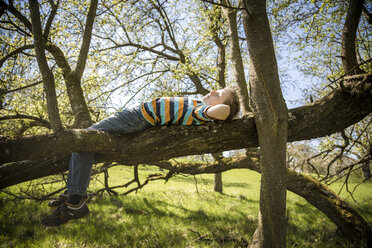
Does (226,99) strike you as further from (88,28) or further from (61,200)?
(61,200)

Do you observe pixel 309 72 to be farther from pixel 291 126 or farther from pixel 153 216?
pixel 153 216

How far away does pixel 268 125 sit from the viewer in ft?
7.37

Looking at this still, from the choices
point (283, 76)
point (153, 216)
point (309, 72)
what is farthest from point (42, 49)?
point (309, 72)

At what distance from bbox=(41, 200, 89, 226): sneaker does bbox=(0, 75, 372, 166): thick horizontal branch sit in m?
0.63

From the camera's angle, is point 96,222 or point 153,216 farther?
point 153,216

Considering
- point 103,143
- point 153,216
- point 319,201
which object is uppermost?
point 103,143

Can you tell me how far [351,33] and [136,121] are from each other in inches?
116

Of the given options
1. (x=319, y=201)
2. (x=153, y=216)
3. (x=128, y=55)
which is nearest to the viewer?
(x=319, y=201)

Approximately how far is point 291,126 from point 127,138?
7.02 feet

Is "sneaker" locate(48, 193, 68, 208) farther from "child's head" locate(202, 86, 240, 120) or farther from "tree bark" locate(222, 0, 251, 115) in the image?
"tree bark" locate(222, 0, 251, 115)

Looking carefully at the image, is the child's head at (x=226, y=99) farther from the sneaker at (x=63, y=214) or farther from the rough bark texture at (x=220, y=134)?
the sneaker at (x=63, y=214)

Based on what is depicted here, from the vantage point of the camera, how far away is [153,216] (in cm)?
545

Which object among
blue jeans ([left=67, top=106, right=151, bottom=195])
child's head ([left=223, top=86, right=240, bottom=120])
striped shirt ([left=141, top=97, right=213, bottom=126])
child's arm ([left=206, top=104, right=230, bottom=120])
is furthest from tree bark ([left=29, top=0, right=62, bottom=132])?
child's head ([left=223, top=86, right=240, bottom=120])

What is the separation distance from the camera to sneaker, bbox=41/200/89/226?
227cm
